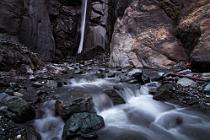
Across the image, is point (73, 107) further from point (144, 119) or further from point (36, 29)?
point (36, 29)

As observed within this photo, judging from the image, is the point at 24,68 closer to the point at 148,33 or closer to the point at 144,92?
the point at 144,92

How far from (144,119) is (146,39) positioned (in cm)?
603

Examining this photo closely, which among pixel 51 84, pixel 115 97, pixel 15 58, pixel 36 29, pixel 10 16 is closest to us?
pixel 115 97

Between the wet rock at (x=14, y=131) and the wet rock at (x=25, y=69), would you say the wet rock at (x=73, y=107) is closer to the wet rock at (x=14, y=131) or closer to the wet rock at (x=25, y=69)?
the wet rock at (x=14, y=131)

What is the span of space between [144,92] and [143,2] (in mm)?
6794

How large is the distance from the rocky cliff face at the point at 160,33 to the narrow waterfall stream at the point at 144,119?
3.17 meters

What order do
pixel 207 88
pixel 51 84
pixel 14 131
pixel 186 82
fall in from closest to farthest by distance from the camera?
pixel 14 131 < pixel 207 88 < pixel 186 82 < pixel 51 84

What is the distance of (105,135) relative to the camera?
397 cm

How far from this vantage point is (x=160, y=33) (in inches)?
413

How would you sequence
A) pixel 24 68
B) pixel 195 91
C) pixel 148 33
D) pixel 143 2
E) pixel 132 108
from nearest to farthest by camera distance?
pixel 132 108, pixel 195 91, pixel 24 68, pixel 148 33, pixel 143 2

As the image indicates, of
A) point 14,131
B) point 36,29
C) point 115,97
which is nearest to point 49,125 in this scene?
point 14,131

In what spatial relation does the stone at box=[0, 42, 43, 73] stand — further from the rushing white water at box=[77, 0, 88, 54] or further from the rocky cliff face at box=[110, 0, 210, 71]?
the rushing white water at box=[77, 0, 88, 54]

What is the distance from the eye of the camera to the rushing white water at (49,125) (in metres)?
3.99

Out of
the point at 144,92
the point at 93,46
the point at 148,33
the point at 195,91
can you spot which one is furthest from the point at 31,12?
the point at 195,91
